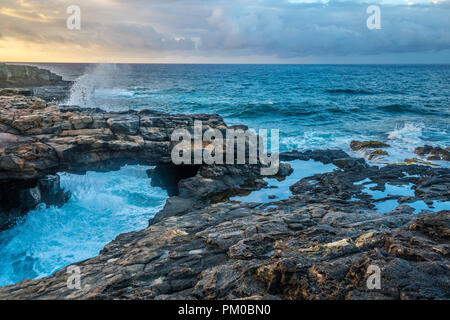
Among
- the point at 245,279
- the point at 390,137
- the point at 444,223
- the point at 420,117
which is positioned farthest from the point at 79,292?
the point at 420,117

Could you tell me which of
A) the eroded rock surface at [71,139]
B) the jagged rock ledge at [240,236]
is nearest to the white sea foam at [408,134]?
the jagged rock ledge at [240,236]

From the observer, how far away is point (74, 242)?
9789 millimetres

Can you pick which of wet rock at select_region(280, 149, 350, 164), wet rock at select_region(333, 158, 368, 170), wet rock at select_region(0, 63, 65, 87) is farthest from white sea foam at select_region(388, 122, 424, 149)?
wet rock at select_region(0, 63, 65, 87)

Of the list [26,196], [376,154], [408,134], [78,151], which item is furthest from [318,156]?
[26,196]

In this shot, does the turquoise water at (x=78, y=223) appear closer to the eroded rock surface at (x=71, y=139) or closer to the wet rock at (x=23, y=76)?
the eroded rock surface at (x=71, y=139)

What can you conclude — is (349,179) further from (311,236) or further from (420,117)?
(420,117)

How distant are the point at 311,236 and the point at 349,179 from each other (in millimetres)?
7801

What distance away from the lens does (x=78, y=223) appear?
1094 centimetres

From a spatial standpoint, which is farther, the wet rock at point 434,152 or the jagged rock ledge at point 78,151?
the wet rock at point 434,152

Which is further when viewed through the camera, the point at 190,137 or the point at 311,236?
the point at 190,137

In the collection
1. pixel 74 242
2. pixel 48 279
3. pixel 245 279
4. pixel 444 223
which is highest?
pixel 444 223

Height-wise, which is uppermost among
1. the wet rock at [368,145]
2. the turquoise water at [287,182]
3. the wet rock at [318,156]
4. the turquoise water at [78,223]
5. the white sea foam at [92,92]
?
the white sea foam at [92,92]

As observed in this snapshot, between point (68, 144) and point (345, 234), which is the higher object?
point (68, 144)

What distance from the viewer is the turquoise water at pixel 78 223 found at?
9.05 metres
